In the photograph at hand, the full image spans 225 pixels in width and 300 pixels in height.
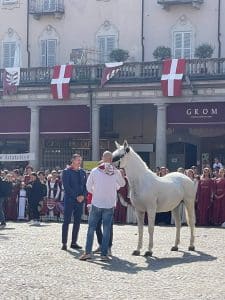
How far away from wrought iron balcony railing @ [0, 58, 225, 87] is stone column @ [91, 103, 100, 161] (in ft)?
4.34

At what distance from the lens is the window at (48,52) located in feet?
148

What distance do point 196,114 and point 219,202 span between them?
45.6 ft

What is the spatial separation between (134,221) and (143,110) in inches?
720

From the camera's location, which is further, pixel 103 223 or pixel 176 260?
pixel 103 223

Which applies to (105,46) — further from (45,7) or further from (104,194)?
(104,194)

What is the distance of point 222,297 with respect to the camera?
37.0ft

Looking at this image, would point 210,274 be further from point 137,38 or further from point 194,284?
point 137,38

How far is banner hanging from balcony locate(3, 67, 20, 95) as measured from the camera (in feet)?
135

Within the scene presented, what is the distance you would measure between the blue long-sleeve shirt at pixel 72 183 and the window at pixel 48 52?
28345 millimetres

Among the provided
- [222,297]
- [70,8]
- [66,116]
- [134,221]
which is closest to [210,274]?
[222,297]

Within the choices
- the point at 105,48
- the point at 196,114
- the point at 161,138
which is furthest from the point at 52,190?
the point at 105,48

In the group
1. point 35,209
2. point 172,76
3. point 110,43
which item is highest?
point 110,43

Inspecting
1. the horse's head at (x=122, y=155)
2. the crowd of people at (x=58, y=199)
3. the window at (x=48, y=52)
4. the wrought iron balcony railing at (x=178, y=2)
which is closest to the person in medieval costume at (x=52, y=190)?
the crowd of people at (x=58, y=199)

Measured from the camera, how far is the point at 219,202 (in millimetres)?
24141
